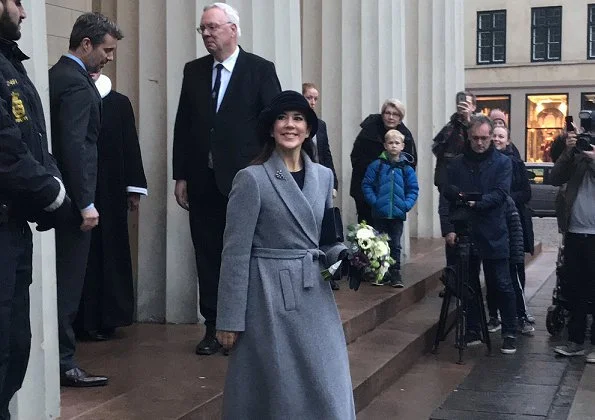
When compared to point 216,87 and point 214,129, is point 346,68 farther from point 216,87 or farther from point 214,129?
point 214,129

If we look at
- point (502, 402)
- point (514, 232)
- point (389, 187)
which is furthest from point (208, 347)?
point (514, 232)

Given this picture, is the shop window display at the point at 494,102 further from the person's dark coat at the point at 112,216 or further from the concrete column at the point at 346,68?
the person's dark coat at the point at 112,216

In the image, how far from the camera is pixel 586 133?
341 inches

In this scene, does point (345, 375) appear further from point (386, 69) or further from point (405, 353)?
point (386, 69)

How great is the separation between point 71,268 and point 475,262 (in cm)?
415

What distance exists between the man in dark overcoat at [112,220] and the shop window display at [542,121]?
37.2 meters

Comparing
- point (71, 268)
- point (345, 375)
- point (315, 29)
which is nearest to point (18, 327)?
point (345, 375)

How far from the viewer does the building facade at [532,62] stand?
4153cm

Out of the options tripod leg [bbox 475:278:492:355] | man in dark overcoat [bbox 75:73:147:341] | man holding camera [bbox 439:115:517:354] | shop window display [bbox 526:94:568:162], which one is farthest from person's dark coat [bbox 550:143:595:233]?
shop window display [bbox 526:94:568:162]

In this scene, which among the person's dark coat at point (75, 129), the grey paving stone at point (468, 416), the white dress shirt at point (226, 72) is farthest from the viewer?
the grey paving stone at point (468, 416)

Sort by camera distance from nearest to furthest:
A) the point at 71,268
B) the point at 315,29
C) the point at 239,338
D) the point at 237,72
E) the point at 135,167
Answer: the point at 239,338, the point at 71,268, the point at 237,72, the point at 135,167, the point at 315,29

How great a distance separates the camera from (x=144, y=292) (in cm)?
776

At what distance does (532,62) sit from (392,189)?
3439 centimetres

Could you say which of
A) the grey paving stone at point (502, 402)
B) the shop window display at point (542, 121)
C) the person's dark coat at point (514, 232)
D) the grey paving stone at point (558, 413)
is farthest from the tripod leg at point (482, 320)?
the shop window display at point (542, 121)
